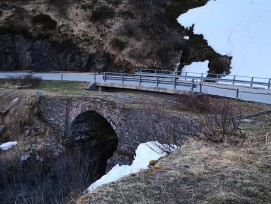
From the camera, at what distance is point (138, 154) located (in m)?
13.9

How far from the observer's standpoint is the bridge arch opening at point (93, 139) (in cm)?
1906

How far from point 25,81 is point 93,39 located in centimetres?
1043

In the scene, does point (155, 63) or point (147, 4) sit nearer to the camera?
point (155, 63)

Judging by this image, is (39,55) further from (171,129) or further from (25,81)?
(171,129)

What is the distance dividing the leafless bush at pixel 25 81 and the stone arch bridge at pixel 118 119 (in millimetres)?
6733

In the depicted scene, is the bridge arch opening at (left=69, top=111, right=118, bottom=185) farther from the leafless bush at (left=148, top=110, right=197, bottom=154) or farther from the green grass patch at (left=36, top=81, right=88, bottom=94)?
the leafless bush at (left=148, top=110, right=197, bottom=154)

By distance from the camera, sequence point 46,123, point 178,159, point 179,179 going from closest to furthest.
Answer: point 179,179
point 178,159
point 46,123

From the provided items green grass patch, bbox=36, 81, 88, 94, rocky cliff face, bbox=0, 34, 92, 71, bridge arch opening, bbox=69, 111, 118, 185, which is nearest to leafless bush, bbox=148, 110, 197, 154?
bridge arch opening, bbox=69, 111, 118, 185

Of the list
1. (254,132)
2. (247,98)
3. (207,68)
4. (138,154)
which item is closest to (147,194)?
(254,132)

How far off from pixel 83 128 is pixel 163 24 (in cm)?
1997

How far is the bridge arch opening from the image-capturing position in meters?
19.1

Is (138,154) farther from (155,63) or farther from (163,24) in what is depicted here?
(163,24)

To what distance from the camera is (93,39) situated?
35.2m

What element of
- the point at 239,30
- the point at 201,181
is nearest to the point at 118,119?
the point at 201,181
